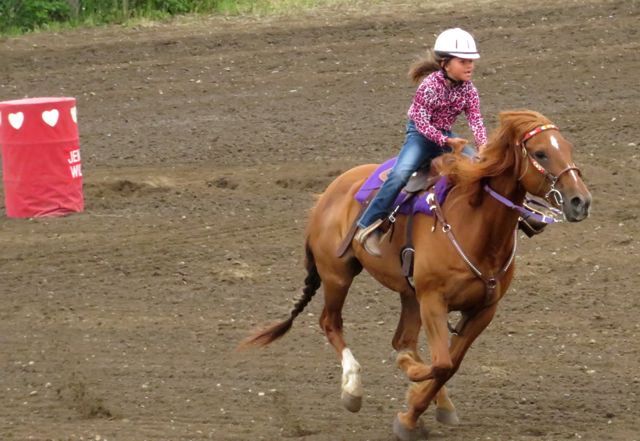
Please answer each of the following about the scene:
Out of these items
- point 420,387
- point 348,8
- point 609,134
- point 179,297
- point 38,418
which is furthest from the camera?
point 348,8

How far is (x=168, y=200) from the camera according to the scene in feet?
43.6

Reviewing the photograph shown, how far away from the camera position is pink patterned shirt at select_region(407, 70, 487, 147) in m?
8.09

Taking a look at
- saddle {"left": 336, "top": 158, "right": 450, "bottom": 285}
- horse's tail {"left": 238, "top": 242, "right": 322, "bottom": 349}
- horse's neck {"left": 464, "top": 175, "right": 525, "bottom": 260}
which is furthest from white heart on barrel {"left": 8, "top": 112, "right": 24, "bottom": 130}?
horse's neck {"left": 464, "top": 175, "right": 525, "bottom": 260}

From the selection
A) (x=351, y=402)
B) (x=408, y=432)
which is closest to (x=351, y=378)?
(x=351, y=402)

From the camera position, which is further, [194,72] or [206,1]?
[206,1]

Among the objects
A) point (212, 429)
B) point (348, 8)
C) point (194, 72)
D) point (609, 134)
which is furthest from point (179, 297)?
point (348, 8)

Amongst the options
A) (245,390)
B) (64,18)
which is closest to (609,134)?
(245,390)

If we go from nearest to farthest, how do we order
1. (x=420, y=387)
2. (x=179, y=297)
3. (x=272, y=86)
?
1. (x=420, y=387)
2. (x=179, y=297)
3. (x=272, y=86)

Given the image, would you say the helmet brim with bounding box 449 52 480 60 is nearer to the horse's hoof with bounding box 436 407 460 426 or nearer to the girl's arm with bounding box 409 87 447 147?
the girl's arm with bounding box 409 87 447 147

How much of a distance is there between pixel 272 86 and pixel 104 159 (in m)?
2.71

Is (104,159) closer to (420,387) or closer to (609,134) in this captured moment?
(609,134)

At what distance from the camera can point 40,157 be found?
1300 cm

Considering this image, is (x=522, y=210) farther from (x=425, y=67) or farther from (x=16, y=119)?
(x=16, y=119)

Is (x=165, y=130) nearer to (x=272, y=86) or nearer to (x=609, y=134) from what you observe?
(x=272, y=86)
